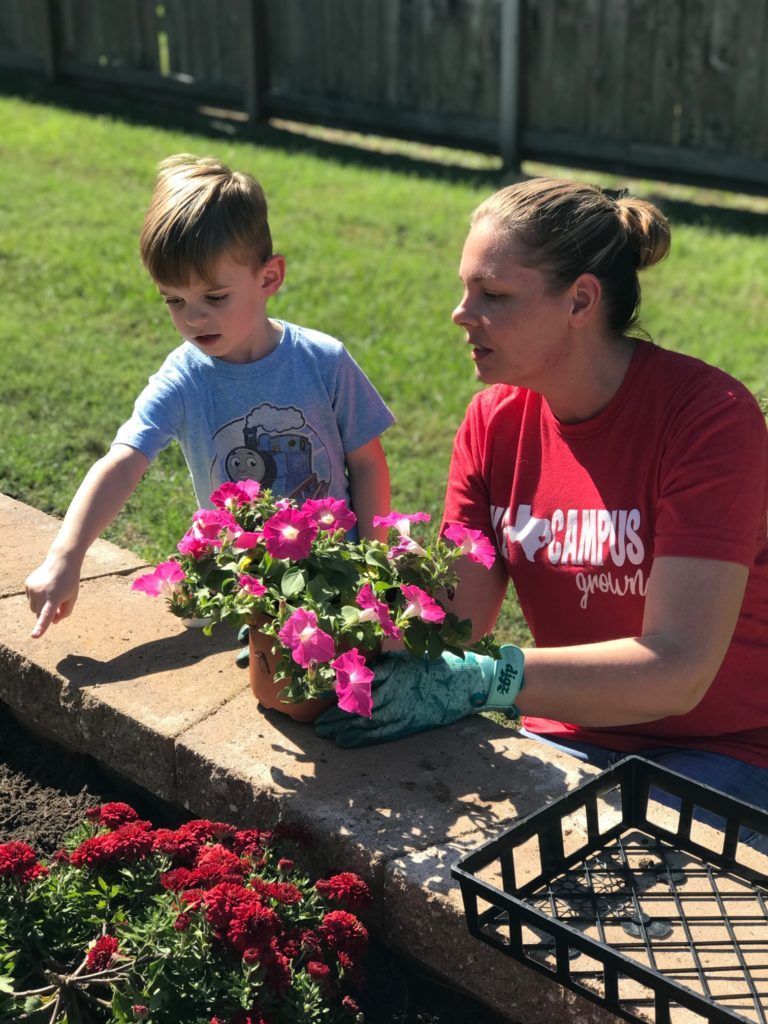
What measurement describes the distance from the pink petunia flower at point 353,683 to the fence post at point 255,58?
8.58 m

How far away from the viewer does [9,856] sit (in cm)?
184

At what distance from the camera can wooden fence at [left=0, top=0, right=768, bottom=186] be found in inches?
322

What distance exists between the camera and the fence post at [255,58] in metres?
9.65

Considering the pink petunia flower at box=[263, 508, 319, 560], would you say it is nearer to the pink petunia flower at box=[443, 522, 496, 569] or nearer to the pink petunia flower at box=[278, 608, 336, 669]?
the pink petunia flower at box=[278, 608, 336, 669]

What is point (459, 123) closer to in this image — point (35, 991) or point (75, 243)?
point (75, 243)

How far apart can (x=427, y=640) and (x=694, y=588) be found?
0.47 meters

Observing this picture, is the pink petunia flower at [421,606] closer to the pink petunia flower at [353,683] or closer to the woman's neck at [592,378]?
the pink petunia flower at [353,683]

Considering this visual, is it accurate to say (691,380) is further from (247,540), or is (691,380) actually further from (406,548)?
(247,540)

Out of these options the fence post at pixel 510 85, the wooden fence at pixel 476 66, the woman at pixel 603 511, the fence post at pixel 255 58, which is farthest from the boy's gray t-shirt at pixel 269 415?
the fence post at pixel 255 58

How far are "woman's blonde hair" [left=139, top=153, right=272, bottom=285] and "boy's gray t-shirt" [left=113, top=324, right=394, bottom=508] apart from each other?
25 cm

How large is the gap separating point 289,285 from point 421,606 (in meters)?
4.63

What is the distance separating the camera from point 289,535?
1.99m

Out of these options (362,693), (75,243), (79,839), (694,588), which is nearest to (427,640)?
(362,693)

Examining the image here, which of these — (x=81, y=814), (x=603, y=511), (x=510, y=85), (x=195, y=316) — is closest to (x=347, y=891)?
(x=81, y=814)
